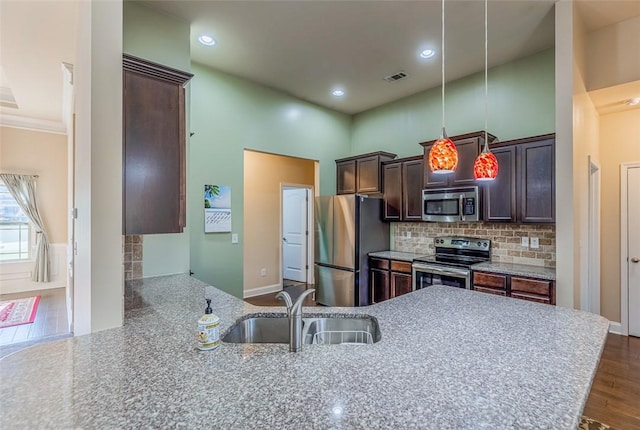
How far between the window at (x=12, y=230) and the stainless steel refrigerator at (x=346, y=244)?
5.36 metres

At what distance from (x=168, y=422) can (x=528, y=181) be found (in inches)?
142

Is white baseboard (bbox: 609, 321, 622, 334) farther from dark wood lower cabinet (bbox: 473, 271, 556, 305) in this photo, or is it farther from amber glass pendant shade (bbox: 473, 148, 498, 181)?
amber glass pendant shade (bbox: 473, 148, 498, 181)

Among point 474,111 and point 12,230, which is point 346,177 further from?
point 12,230

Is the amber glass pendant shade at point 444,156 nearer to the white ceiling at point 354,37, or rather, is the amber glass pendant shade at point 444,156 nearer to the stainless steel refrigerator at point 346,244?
the white ceiling at point 354,37

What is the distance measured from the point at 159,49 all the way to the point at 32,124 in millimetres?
4703

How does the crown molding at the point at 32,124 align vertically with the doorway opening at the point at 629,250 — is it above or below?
above

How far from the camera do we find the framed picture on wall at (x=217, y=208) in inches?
144

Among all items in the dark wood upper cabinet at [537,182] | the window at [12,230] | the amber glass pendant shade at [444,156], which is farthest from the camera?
the window at [12,230]

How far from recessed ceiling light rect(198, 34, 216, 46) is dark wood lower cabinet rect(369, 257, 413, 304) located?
10.6 feet

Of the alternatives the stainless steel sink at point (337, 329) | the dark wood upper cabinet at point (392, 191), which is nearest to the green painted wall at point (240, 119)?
the dark wood upper cabinet at point (392, 191)

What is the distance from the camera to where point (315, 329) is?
166 cm

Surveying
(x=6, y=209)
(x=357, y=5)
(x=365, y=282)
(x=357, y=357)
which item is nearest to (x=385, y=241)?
(x=365, y=282)

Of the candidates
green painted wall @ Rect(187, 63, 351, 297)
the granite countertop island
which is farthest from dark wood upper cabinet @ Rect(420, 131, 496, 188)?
the granite countertop island

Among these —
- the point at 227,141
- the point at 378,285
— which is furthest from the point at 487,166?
the point at 227,141
